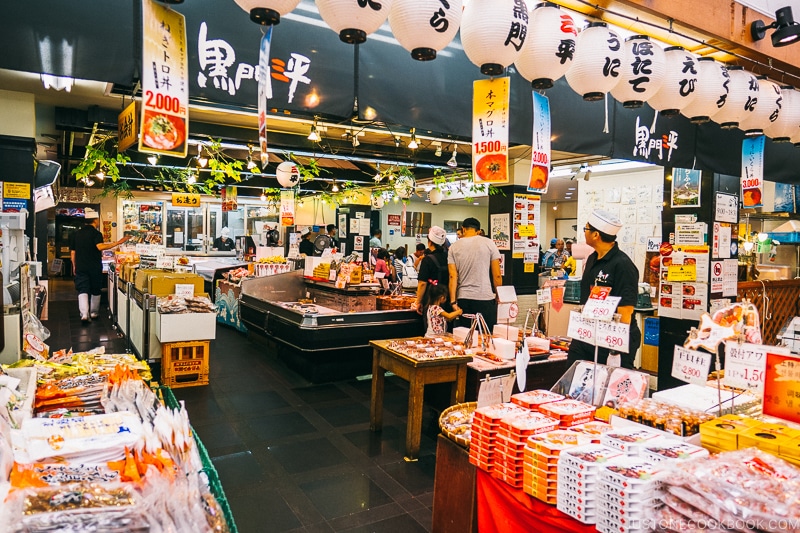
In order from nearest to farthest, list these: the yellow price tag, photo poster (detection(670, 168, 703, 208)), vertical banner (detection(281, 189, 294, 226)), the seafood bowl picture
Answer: the seafood bowl picture < the yellow price tag < photo poster (detection(670, 168, 703, 208)) < vertical banner (detection(281, 189, 294, 226))

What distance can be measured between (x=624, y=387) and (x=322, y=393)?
3.76 meters

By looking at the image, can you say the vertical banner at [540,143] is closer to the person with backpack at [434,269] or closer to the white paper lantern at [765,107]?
the white paper lantern at [765,107]

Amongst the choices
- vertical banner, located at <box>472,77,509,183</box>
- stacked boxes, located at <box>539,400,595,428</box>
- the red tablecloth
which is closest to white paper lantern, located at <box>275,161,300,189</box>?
vertical banner, located at <box>472,77,509,183</box>

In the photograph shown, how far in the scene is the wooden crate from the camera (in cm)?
587

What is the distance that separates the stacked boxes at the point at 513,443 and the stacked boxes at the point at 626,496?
419 millimetres

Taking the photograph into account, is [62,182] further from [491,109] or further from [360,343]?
[491,109]

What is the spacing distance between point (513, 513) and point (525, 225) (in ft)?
24.5

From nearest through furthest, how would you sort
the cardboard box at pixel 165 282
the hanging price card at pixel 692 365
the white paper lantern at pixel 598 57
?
the hanging price card at pixel 692 365 < the white paper lantern at pixel 598 57 < the cardboard box at pixel 165 282

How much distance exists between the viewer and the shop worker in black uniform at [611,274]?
374 centimetres

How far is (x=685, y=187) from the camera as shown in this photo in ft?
20.8

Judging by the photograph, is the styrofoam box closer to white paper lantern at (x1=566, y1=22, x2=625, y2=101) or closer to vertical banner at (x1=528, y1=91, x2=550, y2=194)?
vertical banner at (x1=528, y1=91, x2=550, y2=194)

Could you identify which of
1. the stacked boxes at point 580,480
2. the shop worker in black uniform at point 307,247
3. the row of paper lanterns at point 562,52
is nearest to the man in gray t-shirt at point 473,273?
the row of paper lanterns at point 562,52

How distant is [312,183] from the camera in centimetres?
1504

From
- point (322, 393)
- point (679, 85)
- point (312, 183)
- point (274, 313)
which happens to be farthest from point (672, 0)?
point (312, 183)
